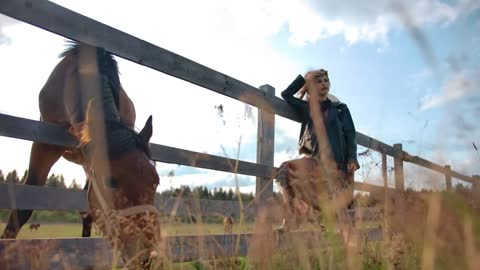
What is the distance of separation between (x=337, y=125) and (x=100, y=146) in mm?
2548

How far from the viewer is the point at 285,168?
420cm

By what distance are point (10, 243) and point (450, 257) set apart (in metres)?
1.40

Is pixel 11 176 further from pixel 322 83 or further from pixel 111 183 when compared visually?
pixel 322 83

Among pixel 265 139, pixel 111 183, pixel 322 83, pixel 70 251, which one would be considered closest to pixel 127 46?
pixel 111 183

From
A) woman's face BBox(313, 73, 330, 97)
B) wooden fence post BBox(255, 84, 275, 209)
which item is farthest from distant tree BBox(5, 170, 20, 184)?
woman's face BBox(313, 73, 330, 97)

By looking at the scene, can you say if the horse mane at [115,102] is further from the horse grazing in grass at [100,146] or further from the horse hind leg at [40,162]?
the horse hind leg at [40,162]

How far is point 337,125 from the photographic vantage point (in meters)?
4.57

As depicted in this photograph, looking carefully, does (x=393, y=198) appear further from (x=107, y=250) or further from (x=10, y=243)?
(x=10, y=243)

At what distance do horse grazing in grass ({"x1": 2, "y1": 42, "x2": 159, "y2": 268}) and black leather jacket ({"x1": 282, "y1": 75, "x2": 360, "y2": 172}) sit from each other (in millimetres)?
1742

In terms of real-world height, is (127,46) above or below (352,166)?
above

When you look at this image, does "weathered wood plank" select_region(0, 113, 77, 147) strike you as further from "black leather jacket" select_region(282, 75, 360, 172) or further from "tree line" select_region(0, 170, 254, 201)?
"black leather jacket" select_region(282, 75, 360, 172)

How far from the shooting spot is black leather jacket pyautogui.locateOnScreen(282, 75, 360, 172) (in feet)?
14.9

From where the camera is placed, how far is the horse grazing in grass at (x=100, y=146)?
96.0 inches

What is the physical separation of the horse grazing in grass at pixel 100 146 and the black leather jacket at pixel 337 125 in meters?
1.74
